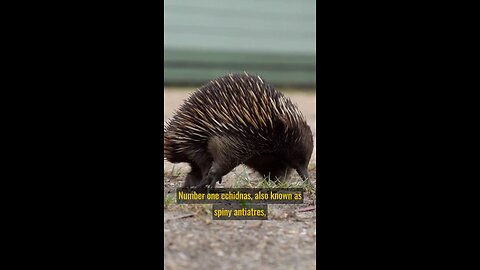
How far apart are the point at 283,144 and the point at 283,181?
27 cm

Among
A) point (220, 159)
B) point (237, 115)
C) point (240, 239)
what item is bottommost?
point (240, 239)

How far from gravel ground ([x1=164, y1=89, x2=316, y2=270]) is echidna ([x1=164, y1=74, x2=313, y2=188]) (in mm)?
537

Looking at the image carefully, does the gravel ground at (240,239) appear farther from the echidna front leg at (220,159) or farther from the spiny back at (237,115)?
the spiny back at (237,115)

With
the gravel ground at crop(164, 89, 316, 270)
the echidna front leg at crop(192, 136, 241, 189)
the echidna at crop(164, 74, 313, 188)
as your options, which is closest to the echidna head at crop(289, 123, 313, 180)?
the echidna at crop(164, 74, 313, 188)

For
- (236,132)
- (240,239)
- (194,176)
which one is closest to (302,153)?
(236,132)

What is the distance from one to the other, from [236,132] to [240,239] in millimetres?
1313

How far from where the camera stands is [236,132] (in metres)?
4.16

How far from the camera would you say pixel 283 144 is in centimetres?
Answer: 430

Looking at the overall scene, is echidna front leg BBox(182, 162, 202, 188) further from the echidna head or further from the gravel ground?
the echidna head

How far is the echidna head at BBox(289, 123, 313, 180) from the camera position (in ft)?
14.1

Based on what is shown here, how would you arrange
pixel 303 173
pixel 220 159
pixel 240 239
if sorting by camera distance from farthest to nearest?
1. pixel 303 173
2. pixel 220 159
3. pixel 240 239

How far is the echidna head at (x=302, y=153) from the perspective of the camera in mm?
4301

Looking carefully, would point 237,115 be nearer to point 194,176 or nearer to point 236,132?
point 236,132
